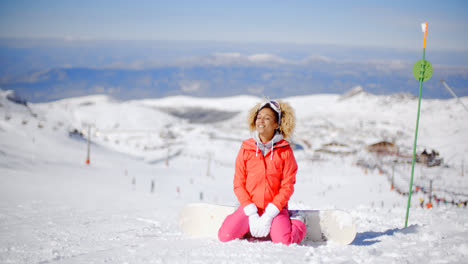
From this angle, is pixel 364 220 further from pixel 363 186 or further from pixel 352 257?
pixel 363 186

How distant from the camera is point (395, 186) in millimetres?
19062

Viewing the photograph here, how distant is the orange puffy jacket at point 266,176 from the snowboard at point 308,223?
353 mm

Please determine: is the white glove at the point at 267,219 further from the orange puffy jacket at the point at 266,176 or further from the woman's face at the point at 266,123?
the woman's face at the point at 266,123

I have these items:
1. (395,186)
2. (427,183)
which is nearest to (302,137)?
(395,186)

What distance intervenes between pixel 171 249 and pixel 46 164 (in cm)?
1722

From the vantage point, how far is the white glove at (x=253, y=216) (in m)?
4.14

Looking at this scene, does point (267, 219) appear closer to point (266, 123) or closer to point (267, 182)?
point (267, 182)

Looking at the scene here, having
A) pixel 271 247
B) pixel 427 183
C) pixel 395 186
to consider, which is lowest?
pixel 395 186

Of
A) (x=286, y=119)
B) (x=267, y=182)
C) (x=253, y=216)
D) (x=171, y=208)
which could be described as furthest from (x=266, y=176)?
(x=171, y=208)

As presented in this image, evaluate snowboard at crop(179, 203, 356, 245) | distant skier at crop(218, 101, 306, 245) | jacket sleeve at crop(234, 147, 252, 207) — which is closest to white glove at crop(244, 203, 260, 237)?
distant skier at crop(218, 101, 306, 245)

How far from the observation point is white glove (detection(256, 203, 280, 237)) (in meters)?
4.11

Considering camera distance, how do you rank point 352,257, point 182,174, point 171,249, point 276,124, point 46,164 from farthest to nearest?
1. point 182,174
2. point 46,164
3. point 276,124
4. point 171,249
5. point 352,257

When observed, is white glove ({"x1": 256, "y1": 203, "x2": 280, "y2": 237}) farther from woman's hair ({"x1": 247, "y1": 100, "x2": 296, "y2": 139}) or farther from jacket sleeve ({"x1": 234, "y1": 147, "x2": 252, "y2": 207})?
woman's hair ({"x1": 247, "y1": 100, "x2": 296, "y2": 139})

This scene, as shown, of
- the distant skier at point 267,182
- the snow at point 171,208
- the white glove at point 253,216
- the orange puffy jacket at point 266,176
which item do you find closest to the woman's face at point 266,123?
the distant skier at point 267,182
